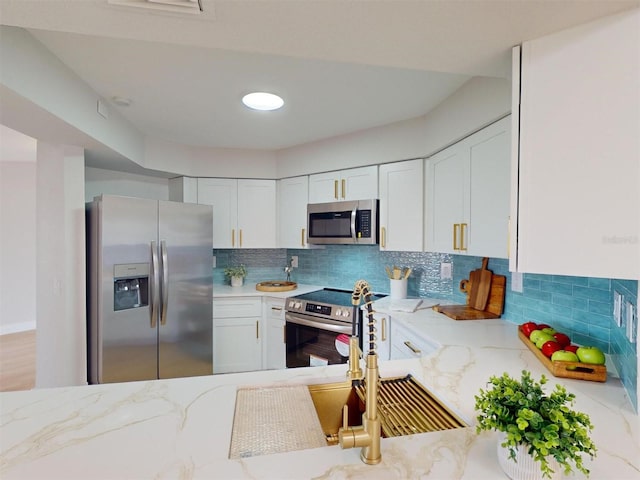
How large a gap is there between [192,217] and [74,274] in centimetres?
97

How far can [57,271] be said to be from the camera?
2.30 meters

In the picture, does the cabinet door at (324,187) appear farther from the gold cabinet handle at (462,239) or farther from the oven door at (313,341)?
the gold cabinet handle at (462,239)

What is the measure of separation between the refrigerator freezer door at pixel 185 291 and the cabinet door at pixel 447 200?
201 cm

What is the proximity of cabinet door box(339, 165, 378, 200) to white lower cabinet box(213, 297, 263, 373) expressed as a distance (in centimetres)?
135

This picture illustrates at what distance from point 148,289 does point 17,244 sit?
394cm

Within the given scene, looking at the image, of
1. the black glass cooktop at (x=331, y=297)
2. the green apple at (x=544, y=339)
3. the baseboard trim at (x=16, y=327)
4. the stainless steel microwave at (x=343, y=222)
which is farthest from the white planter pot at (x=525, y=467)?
the baseboard trim at (x=16, y=327)

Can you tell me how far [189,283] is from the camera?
9.43 feet

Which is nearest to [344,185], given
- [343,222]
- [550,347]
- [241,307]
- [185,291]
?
[343,222]

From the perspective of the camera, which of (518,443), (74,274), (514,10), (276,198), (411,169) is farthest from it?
(276,198)

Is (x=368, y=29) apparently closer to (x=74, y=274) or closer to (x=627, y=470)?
(x=627, y=470)

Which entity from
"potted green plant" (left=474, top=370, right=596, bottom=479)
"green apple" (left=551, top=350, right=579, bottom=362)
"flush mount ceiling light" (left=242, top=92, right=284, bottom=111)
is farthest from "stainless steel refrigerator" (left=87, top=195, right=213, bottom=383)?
"green apple" (left=551, top=350, right=579, bottom=362)

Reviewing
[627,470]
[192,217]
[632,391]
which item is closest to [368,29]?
[627,470]

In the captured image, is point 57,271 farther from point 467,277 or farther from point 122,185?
point 467,277

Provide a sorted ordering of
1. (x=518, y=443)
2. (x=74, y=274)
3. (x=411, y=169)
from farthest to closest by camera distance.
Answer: (x=411, y=169), (x=74, y=274), (x=518, y=443)
